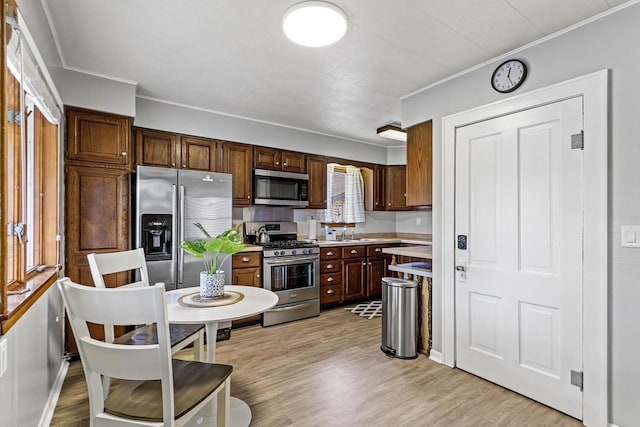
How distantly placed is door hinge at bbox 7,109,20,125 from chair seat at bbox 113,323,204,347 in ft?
4.12

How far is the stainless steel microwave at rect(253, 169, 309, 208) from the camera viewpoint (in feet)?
13.8

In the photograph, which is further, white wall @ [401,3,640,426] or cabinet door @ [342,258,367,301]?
cabinet door @ [342,258,367,301]

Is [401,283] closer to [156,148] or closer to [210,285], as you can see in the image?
[210,285]

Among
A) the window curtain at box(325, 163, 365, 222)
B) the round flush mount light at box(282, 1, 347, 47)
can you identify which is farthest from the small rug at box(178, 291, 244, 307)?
the window curtain at box(325, 163, 365, 222)

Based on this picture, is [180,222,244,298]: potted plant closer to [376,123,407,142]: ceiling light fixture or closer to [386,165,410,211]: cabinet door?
[376,123,407,142]: ceiling light fixture

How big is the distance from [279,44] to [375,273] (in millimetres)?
3630

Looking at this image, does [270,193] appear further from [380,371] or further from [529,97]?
[529,97]

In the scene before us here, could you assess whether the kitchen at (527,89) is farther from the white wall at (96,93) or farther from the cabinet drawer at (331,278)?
the cabinet drawer at (331,278)

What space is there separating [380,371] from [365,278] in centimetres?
227

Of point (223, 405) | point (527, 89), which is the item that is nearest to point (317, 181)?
point (527, 89)

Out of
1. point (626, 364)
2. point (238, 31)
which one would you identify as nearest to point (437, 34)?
point (238, 31)

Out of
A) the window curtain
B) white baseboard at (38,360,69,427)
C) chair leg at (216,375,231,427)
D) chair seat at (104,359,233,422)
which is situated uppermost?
the window curtain

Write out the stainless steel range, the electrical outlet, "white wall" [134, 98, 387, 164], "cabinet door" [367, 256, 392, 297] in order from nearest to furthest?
the electrical outlet, "white wall" [134, 98, 387, 164], the stainless steel range, "cabinet door" [367, 256, 392, 297]

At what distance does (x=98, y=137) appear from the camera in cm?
297
